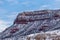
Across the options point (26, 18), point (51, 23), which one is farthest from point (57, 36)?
point (26, 18)

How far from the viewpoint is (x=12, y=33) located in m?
149

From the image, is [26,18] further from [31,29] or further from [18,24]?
[31,29]

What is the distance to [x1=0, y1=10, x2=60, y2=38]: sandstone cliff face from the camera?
138625 millimetres

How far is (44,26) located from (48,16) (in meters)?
8.74

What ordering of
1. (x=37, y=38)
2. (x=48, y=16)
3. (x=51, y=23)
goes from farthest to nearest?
(x=48, y=16) → (x=51, y=23) → (x=37, y=38)

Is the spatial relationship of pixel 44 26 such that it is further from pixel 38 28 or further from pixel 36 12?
pixel 36 12

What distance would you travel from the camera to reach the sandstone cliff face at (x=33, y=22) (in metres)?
139

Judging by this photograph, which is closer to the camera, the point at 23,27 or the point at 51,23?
the point at 51,23

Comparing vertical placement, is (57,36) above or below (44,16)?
above

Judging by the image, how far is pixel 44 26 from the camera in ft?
459

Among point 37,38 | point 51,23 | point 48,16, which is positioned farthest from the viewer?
point 48,16

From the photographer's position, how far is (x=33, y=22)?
149m

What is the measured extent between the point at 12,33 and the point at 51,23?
20239 millimetres

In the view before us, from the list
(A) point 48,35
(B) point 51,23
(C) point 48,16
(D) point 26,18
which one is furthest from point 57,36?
(D) point 26,18
